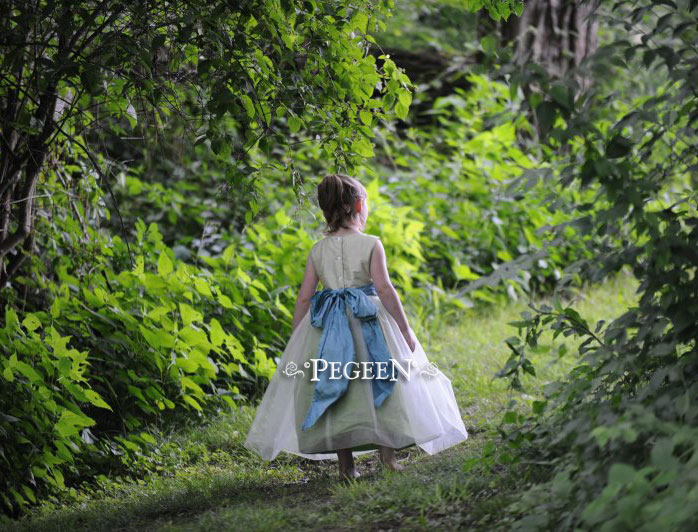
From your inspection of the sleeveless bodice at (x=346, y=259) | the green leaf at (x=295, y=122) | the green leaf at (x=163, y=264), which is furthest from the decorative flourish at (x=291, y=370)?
the green leaf at (x=163, y=264)

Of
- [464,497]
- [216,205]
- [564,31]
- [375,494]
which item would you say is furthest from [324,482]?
[564,31]

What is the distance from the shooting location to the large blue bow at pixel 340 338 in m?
3.80

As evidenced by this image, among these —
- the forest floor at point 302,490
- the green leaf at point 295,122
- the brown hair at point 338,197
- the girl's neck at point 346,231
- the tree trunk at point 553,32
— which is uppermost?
the tree trunk at point 553,32

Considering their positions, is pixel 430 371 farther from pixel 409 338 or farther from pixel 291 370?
pixel 291 370

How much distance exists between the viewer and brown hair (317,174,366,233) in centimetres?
401

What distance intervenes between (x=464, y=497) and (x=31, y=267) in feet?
9.77

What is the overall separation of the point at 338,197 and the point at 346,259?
295 millimetres

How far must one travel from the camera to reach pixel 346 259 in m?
4.04

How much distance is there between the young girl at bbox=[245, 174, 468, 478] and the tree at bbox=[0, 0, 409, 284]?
15.8 inches

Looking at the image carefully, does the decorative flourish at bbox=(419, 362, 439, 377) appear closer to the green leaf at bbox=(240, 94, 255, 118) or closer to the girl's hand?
the girl's hand

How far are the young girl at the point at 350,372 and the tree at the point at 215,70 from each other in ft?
1.31

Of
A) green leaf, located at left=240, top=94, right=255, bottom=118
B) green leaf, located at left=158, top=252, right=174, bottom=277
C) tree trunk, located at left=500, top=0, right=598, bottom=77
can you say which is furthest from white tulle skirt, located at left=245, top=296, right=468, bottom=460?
tree trunk, located at left=500, top=0, right=598, bottom=77

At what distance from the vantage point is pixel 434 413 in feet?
12.8

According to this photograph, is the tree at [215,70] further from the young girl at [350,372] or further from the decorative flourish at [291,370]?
the decorative flourish at [291,370]
